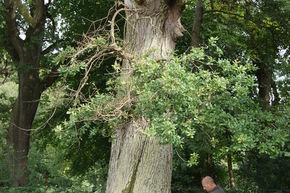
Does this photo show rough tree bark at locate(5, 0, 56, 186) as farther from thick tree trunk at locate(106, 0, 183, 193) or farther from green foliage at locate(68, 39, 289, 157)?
green foliage at locate(68, 39, 289, 157)

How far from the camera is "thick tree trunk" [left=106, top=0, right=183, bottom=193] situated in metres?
8.27

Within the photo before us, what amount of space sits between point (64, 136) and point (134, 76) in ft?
5.61

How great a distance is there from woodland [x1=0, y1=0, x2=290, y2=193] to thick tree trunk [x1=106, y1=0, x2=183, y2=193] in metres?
0.02

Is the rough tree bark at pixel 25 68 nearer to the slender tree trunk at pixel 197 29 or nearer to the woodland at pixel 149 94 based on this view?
the woodland at pixel 149 94

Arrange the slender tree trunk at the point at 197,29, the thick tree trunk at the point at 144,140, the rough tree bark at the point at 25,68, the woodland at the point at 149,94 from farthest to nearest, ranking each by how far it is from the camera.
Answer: the rough tree bark at the point at 25,68 → the slender tree trunk at the point at 197,29 → the thick tree trunk at the point at 144,140 → the woodland at the point at 149,94

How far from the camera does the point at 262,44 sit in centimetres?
1455

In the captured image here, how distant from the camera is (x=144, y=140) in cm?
838

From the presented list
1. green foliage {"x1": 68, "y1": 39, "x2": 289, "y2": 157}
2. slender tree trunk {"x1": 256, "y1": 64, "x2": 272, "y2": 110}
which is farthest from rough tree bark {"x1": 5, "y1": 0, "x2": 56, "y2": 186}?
green foliage {"x1": 68, "y1": 39, "x2": 289, "y2": 157}

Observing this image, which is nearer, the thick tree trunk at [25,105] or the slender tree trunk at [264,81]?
the thick tree trunk at [25,105]

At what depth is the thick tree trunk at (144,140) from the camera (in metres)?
8.27

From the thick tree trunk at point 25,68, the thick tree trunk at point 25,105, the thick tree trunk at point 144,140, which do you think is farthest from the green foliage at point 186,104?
the thick tree trunk at point 25,105

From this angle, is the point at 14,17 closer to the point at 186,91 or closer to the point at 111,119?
the point at 111,119

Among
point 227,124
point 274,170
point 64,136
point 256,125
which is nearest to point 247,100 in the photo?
point 256,125

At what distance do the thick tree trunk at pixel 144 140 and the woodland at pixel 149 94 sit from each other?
0.02 m
